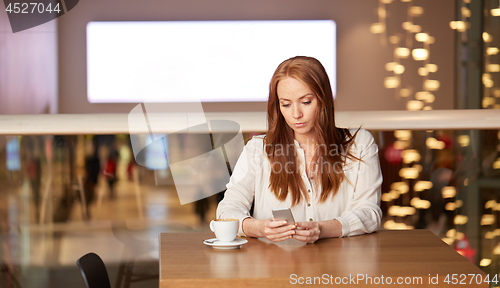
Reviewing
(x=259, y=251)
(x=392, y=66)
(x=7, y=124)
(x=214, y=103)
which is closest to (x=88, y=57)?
(x=214, y=103)

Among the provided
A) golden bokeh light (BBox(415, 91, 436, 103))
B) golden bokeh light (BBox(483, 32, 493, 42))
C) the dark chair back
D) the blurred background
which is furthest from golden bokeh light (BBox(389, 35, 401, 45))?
the dark chair back

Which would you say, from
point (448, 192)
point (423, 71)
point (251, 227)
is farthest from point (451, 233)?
point (423, 71)

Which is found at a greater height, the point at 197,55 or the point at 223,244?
the point at 197,55

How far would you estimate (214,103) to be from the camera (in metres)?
3.39

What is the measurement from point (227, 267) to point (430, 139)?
1.45 m

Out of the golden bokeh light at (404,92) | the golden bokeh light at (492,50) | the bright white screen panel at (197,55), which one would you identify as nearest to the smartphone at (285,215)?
the golden bokeh light at (492,50)

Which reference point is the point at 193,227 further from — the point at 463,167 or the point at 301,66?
the point at 463,167

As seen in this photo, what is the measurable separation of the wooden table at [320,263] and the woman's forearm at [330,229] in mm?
22

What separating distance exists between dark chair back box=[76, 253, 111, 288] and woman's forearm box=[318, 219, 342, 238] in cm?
55

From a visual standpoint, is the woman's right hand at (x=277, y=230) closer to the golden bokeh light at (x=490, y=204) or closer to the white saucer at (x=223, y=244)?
the white saucer at (x=223, y=244)

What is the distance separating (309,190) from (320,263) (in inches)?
19.3

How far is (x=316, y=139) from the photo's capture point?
150cm

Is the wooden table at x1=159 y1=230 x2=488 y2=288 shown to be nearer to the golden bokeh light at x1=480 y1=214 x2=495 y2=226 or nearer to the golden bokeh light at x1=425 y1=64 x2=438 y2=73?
the golden bokeh light at x1=480 y1=214 x2=495 y2=226

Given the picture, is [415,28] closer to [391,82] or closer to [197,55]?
[391,82]
